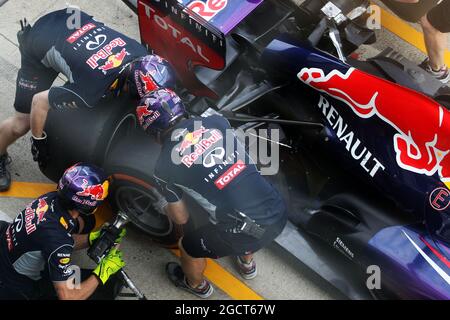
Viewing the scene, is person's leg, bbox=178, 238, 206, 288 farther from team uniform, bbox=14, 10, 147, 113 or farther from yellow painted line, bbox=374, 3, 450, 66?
yellow painted line, bbox=374, 3, 450, 66

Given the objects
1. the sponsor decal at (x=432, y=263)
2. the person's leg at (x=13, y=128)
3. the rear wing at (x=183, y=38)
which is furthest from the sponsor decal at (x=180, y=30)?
the sponsor decal at (x=432, y=263)

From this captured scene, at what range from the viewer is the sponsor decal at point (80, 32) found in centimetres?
466

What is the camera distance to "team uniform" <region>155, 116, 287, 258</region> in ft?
13.5

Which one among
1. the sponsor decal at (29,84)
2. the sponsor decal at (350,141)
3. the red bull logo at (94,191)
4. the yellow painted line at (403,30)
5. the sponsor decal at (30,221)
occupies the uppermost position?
the sponsor decal at (350,141)

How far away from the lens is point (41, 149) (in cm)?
479

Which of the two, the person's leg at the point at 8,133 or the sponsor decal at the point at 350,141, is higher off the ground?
the sponsor decal at the point at 350,141

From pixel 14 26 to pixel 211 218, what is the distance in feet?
9.74

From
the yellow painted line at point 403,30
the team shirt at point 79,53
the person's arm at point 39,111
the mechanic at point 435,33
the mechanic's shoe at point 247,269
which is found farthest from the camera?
the yellow painted line at point 403,30

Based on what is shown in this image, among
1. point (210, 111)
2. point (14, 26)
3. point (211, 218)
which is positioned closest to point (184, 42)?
point (210, 111)

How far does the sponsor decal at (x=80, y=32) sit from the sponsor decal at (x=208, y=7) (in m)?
0.75

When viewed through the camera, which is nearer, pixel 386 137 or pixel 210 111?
pixel 386 137

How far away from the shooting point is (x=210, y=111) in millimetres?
4824

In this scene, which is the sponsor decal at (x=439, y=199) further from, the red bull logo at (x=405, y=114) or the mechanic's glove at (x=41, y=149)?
the mechanic's glove at (x=41, y=149)

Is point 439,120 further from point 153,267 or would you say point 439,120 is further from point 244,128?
point 153,267
